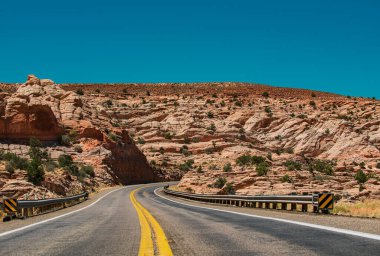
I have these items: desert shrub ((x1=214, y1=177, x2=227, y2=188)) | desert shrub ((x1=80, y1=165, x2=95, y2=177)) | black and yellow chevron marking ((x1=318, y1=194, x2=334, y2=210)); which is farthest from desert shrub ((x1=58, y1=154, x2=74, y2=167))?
black and yellow chevron marking ((x1=318, y1=194, x2=334, y2=210))

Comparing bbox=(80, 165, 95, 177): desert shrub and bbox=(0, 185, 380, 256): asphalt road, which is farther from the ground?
bbox=(0, 185, 380, 256): asphalt road

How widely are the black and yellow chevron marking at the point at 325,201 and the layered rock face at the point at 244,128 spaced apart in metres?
39.1

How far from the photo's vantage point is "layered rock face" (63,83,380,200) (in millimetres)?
76438

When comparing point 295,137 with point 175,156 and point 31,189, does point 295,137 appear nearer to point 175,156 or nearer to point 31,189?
point 175,156

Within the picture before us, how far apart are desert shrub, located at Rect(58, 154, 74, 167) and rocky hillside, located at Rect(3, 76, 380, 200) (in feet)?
14.0

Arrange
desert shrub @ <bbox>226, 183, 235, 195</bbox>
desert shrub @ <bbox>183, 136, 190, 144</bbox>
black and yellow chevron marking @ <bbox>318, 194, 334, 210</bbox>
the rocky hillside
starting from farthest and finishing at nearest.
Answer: desert shrub @ <bbox>183, 136, 190, 144</bbox> → the rocky hillside → desert shrub @ <bbox>226, 183, 235, 195</bbox> → black and yellow chevron marking @ <bbox>318, 194, 334, 210</bbox>

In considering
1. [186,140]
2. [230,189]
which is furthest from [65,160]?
[186,140]

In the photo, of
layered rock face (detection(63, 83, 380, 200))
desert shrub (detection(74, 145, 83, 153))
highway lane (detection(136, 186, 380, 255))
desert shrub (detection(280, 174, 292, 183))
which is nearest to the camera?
highway lane (detection(136, 186, 380, 255))

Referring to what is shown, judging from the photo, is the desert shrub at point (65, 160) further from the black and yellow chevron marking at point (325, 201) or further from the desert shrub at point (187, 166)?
the black and yellow chevron marking at point (325, 201)

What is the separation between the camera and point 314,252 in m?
6.45

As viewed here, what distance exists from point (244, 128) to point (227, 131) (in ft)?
21.2

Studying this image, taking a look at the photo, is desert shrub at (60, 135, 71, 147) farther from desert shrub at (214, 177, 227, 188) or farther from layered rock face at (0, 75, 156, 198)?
desert shrub at (214, 177, 227, 188)

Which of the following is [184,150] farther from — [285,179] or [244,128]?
[285,179]

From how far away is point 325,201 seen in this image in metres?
15.6
